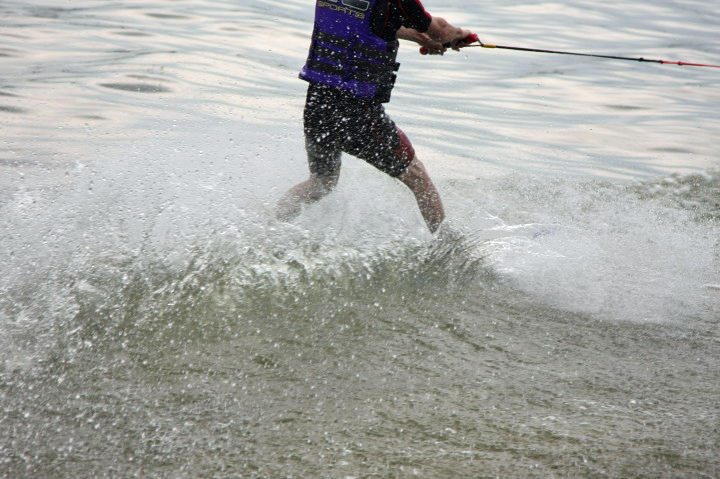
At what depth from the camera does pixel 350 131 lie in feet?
14.7

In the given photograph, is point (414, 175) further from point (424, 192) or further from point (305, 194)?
point (305, 194)

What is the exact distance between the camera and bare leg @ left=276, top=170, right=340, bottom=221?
4.72 metres

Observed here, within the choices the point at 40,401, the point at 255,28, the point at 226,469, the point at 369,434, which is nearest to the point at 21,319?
the point at 40,401

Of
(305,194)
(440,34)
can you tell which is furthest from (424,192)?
(440,34)

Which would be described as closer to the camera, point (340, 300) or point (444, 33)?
point (340, 300)

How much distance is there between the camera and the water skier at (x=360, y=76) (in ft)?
13.9

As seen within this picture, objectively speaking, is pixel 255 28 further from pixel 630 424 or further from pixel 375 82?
pixel 630 424

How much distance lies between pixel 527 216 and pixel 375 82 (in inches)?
80.5

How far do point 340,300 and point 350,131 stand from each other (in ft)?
3.37

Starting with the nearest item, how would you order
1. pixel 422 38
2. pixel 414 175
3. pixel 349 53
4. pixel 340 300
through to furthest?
pixel 340 300 → pixel 349 53 → pixel 422 38 → pixel 414 175

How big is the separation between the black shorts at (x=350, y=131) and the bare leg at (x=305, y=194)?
0.14 m

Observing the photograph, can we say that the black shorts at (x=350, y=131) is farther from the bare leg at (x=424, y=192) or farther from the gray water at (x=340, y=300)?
the gray water at (x=340, y=300)

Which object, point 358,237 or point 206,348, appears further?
point 358,237

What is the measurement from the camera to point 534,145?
8469mm
